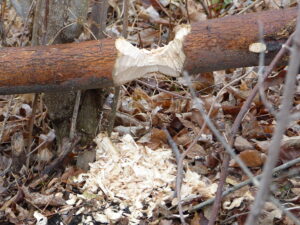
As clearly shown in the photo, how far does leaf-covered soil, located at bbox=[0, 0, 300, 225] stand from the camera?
98.2 inches

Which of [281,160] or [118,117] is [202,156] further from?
[118,117]

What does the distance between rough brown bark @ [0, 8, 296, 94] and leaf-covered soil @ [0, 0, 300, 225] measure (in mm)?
280

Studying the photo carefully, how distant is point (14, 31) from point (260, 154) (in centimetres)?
304

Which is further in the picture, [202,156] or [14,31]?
[14,31]

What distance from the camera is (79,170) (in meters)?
2.80

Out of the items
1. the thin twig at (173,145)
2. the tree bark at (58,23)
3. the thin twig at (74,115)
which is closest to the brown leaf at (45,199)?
the thin twig at (74,115)

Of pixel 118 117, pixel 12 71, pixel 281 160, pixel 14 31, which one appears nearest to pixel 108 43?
pixel 12 71

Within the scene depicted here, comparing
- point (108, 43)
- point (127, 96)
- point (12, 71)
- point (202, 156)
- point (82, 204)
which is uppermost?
point (108, 43)

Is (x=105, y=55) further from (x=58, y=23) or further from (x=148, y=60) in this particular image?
(x=58, y=23)

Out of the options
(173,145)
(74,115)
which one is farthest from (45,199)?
(173,145)

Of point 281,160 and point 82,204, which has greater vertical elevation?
point 281,160

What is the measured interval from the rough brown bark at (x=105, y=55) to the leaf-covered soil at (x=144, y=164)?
0.92 ft

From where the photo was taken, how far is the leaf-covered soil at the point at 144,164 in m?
2.49

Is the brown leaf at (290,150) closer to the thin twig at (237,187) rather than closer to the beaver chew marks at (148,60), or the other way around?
the thin twig at (237,187)
